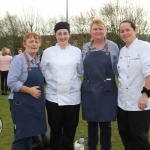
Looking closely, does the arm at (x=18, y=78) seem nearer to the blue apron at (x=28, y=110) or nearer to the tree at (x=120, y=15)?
the blue apron at (x=28, y=110)

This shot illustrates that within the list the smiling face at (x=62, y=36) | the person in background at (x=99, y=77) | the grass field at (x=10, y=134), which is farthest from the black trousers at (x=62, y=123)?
the grass field at (x=10, y=134)

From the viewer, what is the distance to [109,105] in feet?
11.7

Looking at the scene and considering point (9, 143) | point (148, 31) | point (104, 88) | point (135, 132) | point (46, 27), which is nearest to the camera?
point (135, 132)

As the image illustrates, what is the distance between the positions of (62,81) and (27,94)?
0.51 m

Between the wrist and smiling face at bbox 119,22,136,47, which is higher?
smiling face at bbox 119,22,136,47

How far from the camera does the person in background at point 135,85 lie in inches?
122

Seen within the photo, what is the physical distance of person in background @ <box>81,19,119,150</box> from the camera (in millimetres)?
3494

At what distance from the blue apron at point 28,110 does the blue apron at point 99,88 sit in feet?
2.08

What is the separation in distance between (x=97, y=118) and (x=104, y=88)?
0.43 meters

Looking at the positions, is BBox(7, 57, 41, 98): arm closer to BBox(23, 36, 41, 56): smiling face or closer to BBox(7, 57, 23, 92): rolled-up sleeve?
BBox(7, 57, 23, 92): rolled-up sleeve

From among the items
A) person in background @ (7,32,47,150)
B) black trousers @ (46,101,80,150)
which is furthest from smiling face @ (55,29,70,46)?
black trousers @ (46,101,80,150)

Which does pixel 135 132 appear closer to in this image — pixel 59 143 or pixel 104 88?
pixel 104 88

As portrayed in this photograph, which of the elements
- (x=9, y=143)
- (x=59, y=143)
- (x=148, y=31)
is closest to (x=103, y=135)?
(x=59, y=143)

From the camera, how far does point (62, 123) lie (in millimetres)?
3760
